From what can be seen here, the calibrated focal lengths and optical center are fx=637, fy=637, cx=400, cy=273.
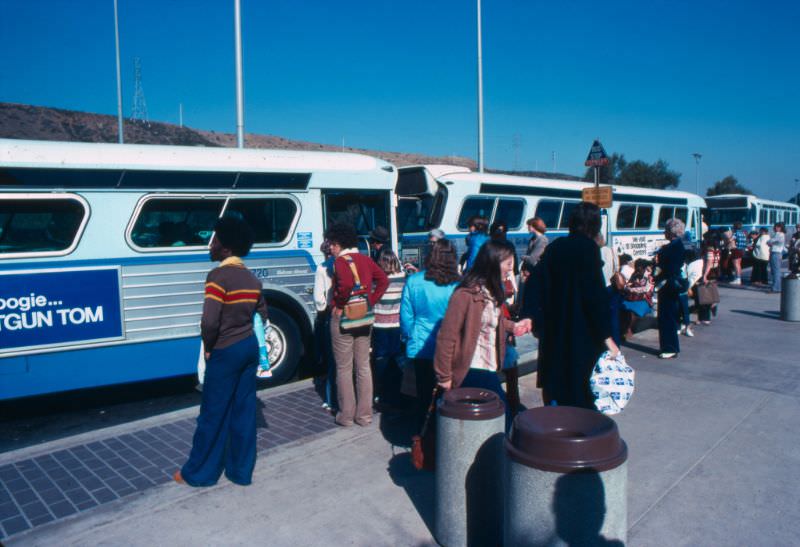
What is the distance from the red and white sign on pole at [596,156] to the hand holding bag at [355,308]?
6.91m

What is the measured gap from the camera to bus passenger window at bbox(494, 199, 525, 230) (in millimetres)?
13297

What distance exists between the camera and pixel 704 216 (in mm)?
27906

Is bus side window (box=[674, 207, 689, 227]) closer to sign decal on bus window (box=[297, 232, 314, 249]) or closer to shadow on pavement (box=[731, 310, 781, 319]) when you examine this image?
shadow on pavement (box=[731, 310, 781, 319])

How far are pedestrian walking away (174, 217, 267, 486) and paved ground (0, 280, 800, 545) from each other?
0.54 feet

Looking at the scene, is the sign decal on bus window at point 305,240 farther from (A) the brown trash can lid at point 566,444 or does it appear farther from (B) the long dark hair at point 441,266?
(A) the brown trash can lid at point 566,444

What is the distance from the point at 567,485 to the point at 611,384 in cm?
155

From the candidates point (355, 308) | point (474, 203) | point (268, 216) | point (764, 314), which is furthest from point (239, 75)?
point (764, 314)

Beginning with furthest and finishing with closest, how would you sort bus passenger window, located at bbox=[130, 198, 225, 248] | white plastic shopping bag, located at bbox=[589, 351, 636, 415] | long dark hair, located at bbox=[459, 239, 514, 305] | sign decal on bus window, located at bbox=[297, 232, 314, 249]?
sign decal on bus window, located at bbox=[297, 232, 314, 249]
bus passenger window, located at bbox=[130, 198, 225, 248]
white plastic shopping bag, located at bbox=[589, 351, 636, 415]
long dark hair, located at bbox=[459, 239, 514, 305]

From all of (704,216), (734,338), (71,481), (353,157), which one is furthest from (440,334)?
(704,216)

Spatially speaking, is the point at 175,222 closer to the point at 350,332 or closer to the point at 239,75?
the point at 350,332

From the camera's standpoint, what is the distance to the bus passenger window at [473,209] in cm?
1239

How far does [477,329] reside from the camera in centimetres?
393

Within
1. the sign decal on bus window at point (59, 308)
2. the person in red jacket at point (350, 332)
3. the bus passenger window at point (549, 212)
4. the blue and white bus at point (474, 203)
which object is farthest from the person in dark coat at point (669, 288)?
the sign decal on bus window at point (59, 308)

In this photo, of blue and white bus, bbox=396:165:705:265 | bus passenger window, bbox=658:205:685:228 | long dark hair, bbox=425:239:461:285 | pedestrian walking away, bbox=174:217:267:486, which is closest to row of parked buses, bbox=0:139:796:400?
pedestrian walking away, bbox=174:217:267:486
